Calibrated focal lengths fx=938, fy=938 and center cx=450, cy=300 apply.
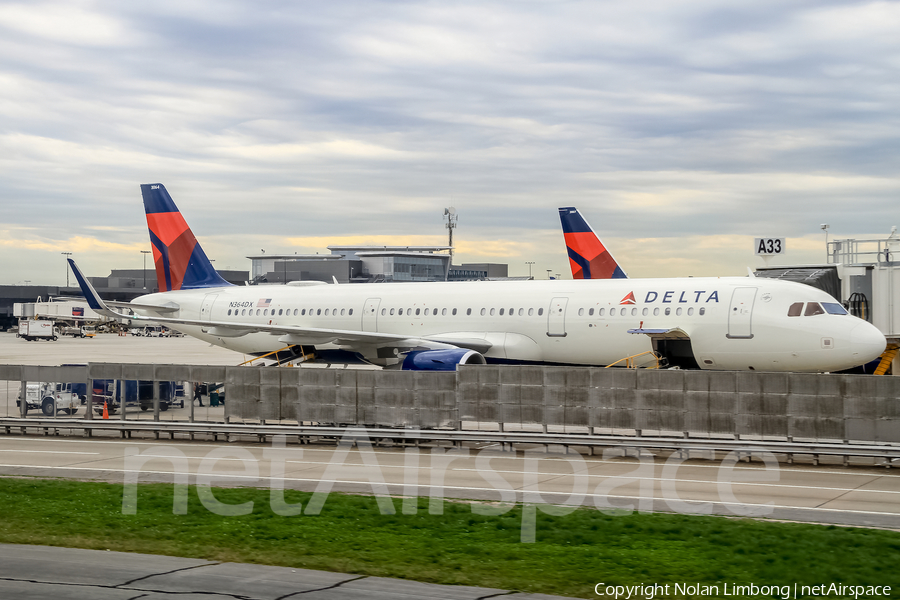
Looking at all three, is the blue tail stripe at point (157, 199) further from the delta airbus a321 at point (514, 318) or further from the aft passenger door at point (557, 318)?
the aft passenger door at point (557, 318)

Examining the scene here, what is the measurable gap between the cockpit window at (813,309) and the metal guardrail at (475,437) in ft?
22.3

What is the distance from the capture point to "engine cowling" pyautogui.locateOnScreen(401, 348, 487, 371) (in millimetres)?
29922

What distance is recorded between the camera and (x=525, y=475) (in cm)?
→ 1969

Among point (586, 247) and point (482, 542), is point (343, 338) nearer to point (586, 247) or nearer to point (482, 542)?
point (482, 542)

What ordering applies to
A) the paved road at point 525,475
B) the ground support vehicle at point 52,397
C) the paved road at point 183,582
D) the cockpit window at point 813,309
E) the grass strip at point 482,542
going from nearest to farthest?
the paved road at point 183,582, the grass strip at point 482,542, the paved road at point 525,475, the cockpit window at point 813,309, the ground support vehicle at point 52,397

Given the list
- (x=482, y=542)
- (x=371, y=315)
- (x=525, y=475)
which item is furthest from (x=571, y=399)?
(x=371, y=315)

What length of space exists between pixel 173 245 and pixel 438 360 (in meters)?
19.9

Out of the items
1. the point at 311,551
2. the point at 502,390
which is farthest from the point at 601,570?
the point at 502,390

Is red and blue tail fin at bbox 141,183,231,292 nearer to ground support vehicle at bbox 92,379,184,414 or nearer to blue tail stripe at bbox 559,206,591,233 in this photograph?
ground support vehicle at bbox 92,379,184,414

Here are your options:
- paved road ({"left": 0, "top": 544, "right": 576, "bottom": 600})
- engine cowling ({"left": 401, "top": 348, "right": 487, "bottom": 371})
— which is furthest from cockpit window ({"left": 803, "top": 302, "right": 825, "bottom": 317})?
paved road ({"left": 0, "top": 544, "right": 576, "bottom": 600})

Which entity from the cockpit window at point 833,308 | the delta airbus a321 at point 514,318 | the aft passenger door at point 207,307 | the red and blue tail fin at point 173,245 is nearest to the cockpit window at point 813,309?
the delta airbus a321 at point 514,318

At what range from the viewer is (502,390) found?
82.5 feet

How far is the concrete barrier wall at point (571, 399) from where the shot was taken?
21.8 meters

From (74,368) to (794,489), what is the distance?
2175 centimetres
